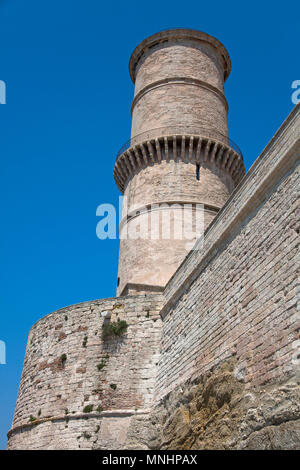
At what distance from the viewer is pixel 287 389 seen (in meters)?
5.51

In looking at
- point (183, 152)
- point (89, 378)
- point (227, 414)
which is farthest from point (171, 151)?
point (227, 414)

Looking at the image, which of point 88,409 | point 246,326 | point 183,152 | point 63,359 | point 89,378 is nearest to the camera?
point 246,326

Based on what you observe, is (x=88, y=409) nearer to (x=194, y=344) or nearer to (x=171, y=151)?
(x=194, y=344)

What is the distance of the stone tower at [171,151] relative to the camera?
46.6 feet

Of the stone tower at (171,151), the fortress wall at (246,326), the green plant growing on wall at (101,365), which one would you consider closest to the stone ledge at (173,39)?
the stone tower at (171,151)

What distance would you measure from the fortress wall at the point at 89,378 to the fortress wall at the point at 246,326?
985mm

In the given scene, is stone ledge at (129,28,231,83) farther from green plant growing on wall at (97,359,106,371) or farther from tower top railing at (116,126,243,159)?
green plant growing on wall at (97,359,106,371)

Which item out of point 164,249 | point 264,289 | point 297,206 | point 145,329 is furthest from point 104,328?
point 297,206

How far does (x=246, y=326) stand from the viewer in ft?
23.0

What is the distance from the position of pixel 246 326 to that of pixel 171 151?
363 inches

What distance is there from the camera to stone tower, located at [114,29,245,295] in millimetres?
14195

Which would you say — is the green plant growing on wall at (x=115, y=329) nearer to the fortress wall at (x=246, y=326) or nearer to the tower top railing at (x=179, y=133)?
the fortress wall at (x=246, y=326)

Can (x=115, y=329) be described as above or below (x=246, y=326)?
above

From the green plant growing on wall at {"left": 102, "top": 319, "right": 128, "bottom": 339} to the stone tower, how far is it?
2445 millimetres
